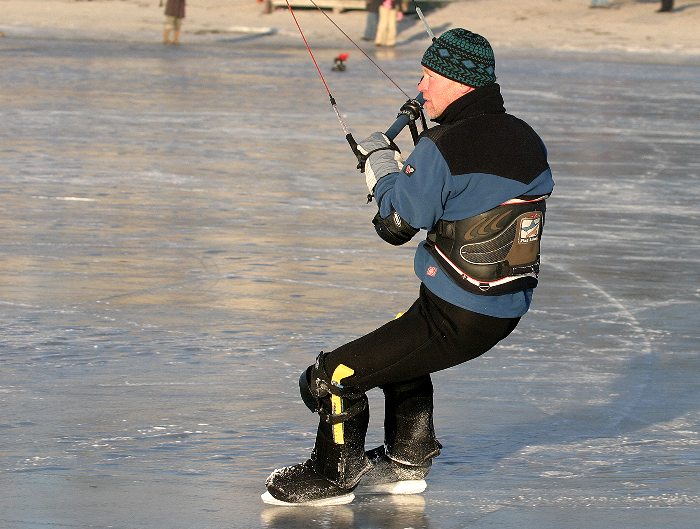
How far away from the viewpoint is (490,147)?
5.23 meters

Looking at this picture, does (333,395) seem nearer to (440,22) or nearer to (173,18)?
(173,18)

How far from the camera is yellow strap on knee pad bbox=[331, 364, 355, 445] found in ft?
18.1

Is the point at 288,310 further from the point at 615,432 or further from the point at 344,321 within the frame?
the point at 615,432

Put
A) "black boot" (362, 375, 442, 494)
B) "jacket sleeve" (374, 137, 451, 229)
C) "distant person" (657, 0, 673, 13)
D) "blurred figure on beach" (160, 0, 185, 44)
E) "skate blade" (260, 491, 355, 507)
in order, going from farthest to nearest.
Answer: "distant person" (657, 0, 673, 13), "blurred figure on beach" (160, 0, 185, 44), "black boot" (362, 375, 442, 494), "skate blade" (260, 491, 355, 507), "jacket sleeve" (374, 137, 451, 229)

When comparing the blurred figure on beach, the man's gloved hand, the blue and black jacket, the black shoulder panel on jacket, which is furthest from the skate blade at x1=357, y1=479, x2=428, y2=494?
the blurred figure on beach

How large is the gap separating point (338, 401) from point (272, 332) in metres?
2.87

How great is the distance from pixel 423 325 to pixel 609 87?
20.9m

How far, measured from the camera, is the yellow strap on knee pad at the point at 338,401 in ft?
18.1

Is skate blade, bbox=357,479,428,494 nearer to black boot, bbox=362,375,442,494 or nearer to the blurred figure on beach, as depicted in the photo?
black boot, bbox=362,375,442,494

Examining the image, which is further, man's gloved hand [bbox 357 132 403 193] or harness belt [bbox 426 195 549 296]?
man's gloved hand [bbox 357 132 403 193]

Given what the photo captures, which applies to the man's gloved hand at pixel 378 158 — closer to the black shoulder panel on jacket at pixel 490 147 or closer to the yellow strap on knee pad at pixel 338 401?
the black shoulder panel on jacket at pixel 490 147

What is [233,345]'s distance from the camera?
809cm

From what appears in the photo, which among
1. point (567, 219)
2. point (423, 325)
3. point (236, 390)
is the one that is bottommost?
point (567, 219)

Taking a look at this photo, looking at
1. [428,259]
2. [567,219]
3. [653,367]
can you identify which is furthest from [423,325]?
[567,219]
